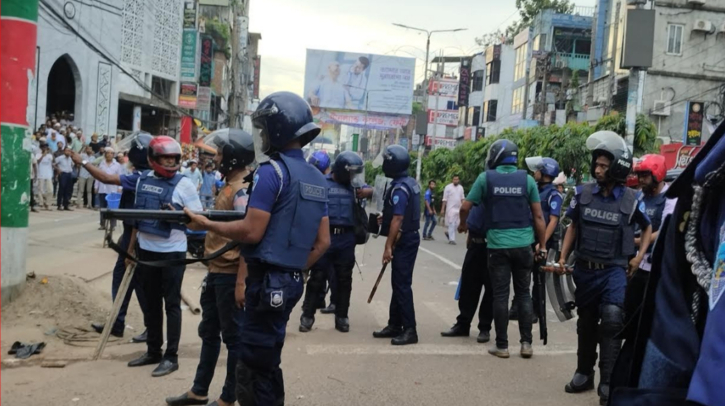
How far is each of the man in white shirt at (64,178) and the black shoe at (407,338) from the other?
44.0ft

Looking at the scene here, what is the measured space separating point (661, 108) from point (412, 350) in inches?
1131

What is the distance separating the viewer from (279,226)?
148 inches

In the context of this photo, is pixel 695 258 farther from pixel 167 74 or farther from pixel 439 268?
pixel 167 74

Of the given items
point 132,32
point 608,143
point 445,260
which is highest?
point 132,32

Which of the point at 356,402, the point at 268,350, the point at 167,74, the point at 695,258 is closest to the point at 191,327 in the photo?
the point at 356,402

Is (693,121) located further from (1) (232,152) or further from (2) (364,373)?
(1) (232,152)

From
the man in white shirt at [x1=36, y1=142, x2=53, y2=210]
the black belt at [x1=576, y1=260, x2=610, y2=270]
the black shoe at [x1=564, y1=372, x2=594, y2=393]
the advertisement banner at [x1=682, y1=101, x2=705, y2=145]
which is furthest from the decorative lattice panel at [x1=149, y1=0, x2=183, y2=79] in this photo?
the black shoe at [x1=564, y1=372, x2=594, y2=393]

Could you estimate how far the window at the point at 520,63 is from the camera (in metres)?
49.2

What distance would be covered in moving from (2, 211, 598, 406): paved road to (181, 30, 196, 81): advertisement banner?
36.6 m

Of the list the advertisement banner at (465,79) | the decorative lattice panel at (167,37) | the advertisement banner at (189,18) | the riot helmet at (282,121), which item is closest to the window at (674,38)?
the decorative lattice panel at (167,37)

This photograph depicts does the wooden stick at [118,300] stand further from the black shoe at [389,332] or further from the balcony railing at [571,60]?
the balcony railing at [571,60]

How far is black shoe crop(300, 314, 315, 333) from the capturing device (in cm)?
767

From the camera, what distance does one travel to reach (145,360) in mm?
5926

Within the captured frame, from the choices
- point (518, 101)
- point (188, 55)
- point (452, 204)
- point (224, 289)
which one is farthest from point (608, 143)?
point (518, 101)
